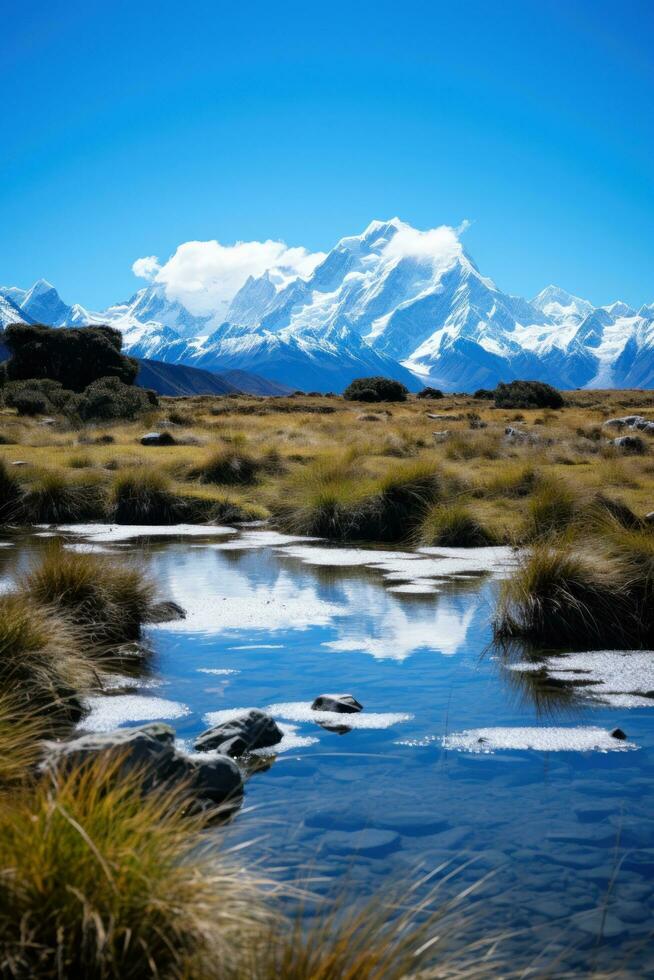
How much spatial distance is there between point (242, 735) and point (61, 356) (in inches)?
2091

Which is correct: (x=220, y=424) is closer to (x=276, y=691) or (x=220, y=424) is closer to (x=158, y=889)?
(x=276, y=691)

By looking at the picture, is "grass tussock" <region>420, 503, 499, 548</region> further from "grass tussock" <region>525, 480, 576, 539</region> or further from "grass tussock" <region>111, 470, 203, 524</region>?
"grass tussock" <region>111, 470, 203, 524</region>

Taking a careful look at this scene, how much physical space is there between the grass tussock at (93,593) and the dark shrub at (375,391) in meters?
54.0

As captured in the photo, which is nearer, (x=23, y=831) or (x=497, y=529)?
(x=23, y=831)

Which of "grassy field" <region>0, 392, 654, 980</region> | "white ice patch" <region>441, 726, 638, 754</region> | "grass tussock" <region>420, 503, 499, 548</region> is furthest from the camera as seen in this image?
"grass tussock" <region>420, 503, 499, 548</region>

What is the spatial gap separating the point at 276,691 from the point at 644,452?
2132 cm

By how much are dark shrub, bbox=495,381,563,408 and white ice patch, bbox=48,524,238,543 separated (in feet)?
126

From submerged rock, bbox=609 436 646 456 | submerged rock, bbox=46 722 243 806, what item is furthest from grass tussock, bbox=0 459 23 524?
submerged rock, bbox=609 436 646 456

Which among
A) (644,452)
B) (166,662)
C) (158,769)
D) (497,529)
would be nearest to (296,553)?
(497,529)

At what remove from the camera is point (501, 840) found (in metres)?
5.29

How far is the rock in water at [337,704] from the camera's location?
7.39 metres

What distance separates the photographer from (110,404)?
39.0m

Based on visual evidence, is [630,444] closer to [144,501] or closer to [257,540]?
[257,540]

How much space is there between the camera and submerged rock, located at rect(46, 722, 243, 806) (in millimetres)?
5422
